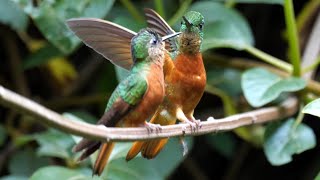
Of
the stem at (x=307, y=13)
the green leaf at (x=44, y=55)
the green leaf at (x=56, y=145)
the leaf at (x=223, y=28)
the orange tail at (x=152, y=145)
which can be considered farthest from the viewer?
the stem at (x=307, y=13)

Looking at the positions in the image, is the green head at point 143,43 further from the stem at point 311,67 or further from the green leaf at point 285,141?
the stem at point 311,67

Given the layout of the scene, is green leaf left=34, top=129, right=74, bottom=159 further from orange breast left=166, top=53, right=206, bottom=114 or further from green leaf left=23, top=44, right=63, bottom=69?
orange breast left=166, top=53, right=206, bottom=114

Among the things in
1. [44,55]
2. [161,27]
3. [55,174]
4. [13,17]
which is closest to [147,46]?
[161,27]

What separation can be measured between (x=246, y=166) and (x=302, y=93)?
82cm

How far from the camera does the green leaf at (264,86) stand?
153cm

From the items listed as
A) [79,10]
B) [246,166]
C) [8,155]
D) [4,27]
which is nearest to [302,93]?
[79,10]

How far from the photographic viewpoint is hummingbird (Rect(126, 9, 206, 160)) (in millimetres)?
953

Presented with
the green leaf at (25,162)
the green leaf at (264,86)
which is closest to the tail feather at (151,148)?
the green leaf at (264,86)

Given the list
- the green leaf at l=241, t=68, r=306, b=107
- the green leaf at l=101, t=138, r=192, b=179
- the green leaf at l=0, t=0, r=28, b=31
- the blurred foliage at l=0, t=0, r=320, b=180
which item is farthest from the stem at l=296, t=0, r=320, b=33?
the green leaf at l=0, t=0, r=28, b=31

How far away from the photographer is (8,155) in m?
2.10

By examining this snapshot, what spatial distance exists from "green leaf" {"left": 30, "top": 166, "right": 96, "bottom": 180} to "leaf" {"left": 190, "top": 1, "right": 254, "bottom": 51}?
19.5 inches

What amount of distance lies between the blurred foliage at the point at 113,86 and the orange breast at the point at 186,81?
0.25 metres

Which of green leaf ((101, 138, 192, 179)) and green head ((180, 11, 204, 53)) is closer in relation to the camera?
green head ((180, 11, 204, 53))

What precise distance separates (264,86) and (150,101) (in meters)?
0.78
